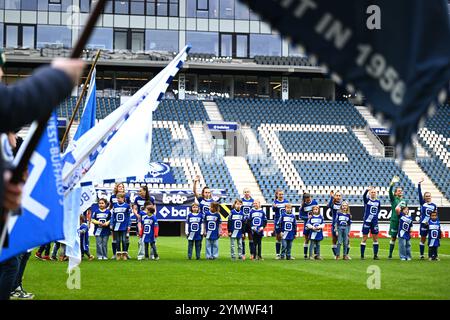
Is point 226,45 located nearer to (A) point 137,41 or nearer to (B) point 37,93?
(A) point 137,41

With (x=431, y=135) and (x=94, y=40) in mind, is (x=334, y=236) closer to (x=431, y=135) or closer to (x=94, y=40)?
(x=431, y=135)

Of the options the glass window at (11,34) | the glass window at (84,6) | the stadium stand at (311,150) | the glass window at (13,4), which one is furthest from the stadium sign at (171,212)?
the glass window at (13,4)

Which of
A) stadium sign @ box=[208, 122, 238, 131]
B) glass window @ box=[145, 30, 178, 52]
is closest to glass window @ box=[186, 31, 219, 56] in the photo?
glass window @ box=[145, 30, 178, 52]

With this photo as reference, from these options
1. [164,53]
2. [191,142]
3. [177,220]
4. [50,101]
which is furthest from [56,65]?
[164,53]

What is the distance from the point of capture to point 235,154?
49688 mm

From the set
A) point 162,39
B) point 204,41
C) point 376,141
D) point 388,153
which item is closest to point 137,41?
point 162,39

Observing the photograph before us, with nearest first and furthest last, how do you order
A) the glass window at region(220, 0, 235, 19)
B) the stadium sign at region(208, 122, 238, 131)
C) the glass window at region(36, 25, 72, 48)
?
1. the stadium sign at region(208, 122, 238, 131)
2. the glass window at region(36, 25, 72, 48)
3. the glass window at region(220, 0, 235, 19)

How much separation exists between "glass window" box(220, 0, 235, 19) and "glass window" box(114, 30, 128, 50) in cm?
652

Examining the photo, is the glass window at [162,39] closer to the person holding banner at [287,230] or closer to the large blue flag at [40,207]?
the person holding banner at [287,230]

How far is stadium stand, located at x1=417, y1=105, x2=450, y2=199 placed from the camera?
4775 cm

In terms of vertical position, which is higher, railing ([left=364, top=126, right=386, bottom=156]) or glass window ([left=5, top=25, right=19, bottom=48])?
glass window ([left=5, top=25, right=19, bottom=48])

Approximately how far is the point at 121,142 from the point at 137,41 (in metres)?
42.9

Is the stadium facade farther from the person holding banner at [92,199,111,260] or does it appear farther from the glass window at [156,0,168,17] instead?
the person holding banner at [92,199,111,260]

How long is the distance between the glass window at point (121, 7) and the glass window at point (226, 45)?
6466mm
